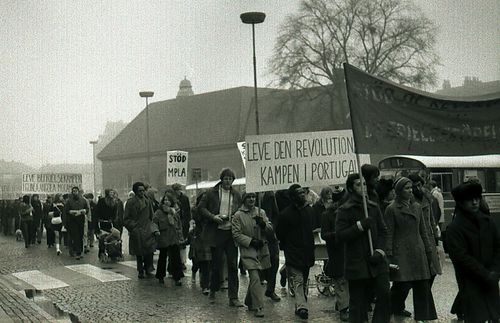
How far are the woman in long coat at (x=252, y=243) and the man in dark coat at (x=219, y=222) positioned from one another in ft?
2.98

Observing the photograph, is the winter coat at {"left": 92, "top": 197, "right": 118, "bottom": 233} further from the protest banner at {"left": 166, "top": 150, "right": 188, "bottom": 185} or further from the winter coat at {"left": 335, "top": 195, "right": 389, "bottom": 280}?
the winter coat at {"left": 335, "top": 195, "right": 389, "bottom": 280}

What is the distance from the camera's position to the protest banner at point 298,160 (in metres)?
10.8

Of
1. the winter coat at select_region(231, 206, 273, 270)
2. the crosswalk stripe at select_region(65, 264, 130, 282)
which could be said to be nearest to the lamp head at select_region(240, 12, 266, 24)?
the crosswalk stripe at select_region(65, 264, 130, 282)

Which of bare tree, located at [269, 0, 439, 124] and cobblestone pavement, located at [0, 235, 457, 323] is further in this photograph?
bare tree, located at [269, 0, 439, 124]

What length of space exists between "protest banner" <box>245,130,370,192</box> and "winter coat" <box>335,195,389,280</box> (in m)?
2.72

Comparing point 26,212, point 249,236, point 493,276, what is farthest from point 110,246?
point 493,276

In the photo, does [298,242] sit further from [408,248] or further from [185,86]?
[185,86]

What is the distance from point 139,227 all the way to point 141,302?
9.96 ft

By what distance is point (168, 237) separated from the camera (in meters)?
13.3

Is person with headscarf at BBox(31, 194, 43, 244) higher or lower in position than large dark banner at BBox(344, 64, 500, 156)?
lower

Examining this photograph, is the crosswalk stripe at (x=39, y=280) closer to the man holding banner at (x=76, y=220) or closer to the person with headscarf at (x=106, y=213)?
the person with headscarf at (x=106, y=213)

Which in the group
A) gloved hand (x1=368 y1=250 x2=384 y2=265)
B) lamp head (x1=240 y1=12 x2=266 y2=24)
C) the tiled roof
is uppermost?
the tiled roof

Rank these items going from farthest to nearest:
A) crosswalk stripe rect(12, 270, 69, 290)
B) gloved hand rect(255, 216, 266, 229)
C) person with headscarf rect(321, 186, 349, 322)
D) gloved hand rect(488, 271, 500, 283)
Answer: crosswalk stripe rect(12, 270, 69, 290) < gloved hand rect(255, 216, 266, 229) < person with headscarf rect(321, 186, 349, 322) < gloved hand rect(488, 271, 500, 283)

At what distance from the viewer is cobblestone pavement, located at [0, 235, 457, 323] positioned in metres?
9.67
